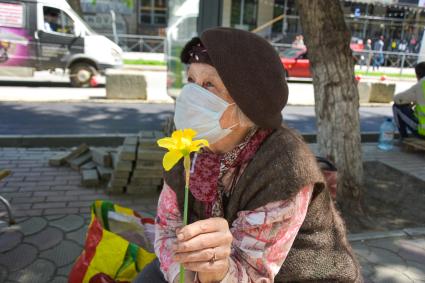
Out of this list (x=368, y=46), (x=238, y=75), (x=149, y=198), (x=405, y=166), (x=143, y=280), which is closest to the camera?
(x=238, y=75)

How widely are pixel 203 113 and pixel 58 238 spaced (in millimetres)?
2217

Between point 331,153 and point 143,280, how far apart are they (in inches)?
99.1

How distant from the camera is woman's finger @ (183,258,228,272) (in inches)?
43.2

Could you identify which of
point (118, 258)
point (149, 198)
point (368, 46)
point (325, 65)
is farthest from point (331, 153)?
point (368, 46)

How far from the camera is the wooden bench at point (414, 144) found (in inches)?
240

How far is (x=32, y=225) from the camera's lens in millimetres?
3250

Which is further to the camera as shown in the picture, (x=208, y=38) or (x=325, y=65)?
(x=325, y=65)

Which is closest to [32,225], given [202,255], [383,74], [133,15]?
[202,255]

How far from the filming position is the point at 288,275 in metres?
1.49

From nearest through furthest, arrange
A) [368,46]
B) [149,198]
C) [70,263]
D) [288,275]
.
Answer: [288,275] < [70,263] < [149,198] < [368,46]

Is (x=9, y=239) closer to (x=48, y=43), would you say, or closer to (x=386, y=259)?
(x=386, y=259)

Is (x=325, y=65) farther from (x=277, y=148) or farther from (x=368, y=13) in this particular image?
(x=368, y=13)

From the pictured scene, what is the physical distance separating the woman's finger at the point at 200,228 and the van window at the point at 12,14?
10.2 m

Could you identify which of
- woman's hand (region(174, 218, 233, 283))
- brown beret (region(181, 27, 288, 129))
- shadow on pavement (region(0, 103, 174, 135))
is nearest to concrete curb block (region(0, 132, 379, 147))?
shadow on pavement (region(0, 103, 174, 135))
